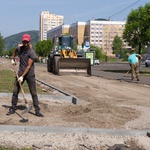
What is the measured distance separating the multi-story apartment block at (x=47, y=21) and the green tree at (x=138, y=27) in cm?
14882

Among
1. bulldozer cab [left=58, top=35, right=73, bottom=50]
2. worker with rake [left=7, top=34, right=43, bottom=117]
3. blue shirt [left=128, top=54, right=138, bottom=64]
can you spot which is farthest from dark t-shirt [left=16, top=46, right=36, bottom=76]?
bulldozer cab [left=58, top=35, right=73, bottom=50]

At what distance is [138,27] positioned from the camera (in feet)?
114

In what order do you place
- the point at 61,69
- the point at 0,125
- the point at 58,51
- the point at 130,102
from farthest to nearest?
the point at 58,51, the point at 61,69, the point at 130,102, the point at 0,125

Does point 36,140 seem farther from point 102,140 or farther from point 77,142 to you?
point 102,140

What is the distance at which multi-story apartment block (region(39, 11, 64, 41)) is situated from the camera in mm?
184625

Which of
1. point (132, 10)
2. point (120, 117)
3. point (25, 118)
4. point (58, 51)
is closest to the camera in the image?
point (25, 118)

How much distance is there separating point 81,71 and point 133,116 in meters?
17.3

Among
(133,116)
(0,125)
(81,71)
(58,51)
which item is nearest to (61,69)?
(81,71)

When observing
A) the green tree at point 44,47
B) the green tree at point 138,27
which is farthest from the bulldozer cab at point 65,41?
the green tree at point 44,47

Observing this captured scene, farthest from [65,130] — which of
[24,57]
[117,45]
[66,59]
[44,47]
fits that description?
[117,45]

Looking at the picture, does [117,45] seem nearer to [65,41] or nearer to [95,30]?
[95,30]

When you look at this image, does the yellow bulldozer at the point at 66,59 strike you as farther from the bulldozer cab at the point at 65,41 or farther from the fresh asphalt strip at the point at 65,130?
the fresh asphalt strip at the point at 65,130

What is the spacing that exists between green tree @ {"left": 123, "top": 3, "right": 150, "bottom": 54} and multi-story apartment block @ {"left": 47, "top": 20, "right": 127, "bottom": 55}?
108m

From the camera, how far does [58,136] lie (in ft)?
22.2
